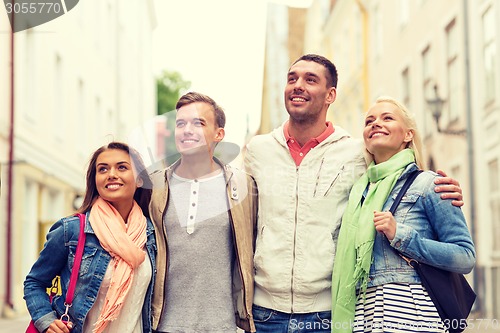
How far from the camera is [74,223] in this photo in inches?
131

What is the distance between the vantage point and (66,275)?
10.9 ft

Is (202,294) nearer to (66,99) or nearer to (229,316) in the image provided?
(229,316)

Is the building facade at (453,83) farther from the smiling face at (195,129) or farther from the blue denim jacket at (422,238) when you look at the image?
the blue denim jacket at (422,238)

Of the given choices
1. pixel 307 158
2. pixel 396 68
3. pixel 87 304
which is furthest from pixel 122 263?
pixel 396 68

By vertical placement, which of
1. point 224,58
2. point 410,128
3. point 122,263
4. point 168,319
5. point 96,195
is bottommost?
point 168,319

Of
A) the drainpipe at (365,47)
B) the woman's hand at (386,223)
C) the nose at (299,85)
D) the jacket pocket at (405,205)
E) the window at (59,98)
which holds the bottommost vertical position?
the woman's hand at (386,223)

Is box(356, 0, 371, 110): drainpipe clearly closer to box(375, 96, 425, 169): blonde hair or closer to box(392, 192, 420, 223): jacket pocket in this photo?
box(375, 96, 425, 169): blonde hair

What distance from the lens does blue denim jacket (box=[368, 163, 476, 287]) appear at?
A: 3156mm

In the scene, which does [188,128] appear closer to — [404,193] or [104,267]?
[104,267]

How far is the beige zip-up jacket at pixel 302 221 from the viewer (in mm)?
3361

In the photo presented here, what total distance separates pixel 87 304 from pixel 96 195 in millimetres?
468

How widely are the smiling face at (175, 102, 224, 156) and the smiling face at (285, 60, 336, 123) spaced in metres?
0.32

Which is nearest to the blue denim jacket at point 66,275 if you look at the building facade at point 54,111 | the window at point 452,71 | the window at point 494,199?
the building facade at point 54,111

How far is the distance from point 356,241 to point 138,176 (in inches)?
36.0
